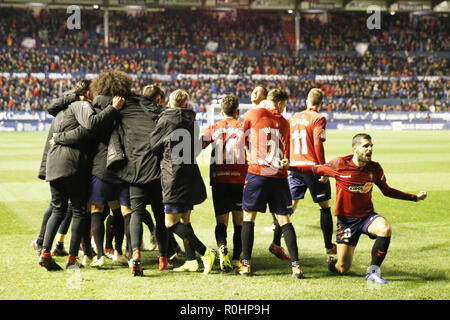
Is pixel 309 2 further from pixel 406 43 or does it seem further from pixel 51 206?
pixel 51 206

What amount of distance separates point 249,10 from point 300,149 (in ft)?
164

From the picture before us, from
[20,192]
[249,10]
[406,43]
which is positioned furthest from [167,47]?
[20,192]

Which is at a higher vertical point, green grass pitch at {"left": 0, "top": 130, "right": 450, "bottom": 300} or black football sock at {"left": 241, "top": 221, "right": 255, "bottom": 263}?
black football sock at {"left": 241, "top": 221, "right": 255, "bottom": 263}

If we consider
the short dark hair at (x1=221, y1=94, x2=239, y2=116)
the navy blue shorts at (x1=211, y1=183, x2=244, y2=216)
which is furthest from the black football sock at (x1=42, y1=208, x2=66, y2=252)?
the short dark hair at (x1=221, y1=94, x2=239, y2=116)

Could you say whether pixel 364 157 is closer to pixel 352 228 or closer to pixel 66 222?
pixel 352 228

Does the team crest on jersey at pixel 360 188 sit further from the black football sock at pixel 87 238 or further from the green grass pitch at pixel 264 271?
the black football sock at pixel 87 238

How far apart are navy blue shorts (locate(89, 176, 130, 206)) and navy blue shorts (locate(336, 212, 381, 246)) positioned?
245cm

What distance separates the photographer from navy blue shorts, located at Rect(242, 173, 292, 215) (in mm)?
6508

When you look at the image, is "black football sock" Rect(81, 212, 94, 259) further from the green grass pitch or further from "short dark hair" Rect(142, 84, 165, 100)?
"short dark hair" Rect(142, 84, 165, 100)

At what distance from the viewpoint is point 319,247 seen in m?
8.13

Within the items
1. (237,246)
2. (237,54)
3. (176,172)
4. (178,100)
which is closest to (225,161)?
(176,172)

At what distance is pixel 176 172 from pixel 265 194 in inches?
39.9

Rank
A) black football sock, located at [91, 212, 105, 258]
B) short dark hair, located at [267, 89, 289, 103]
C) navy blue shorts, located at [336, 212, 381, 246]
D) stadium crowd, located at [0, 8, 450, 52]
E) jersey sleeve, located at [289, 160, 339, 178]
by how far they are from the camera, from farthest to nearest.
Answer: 1. stadium crowd, located at [0, 8, 450, 52]
2. black football sock, located at [91, 212, 105, 258]
3. short dark hair, located at [267, 89, 289, 103]
4. jersey sleeve, located at [289, 160, 339, 178]
5. navy blue shorts, located at [336, 212, 381, 246]

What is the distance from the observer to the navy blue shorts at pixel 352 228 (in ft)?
20.9
